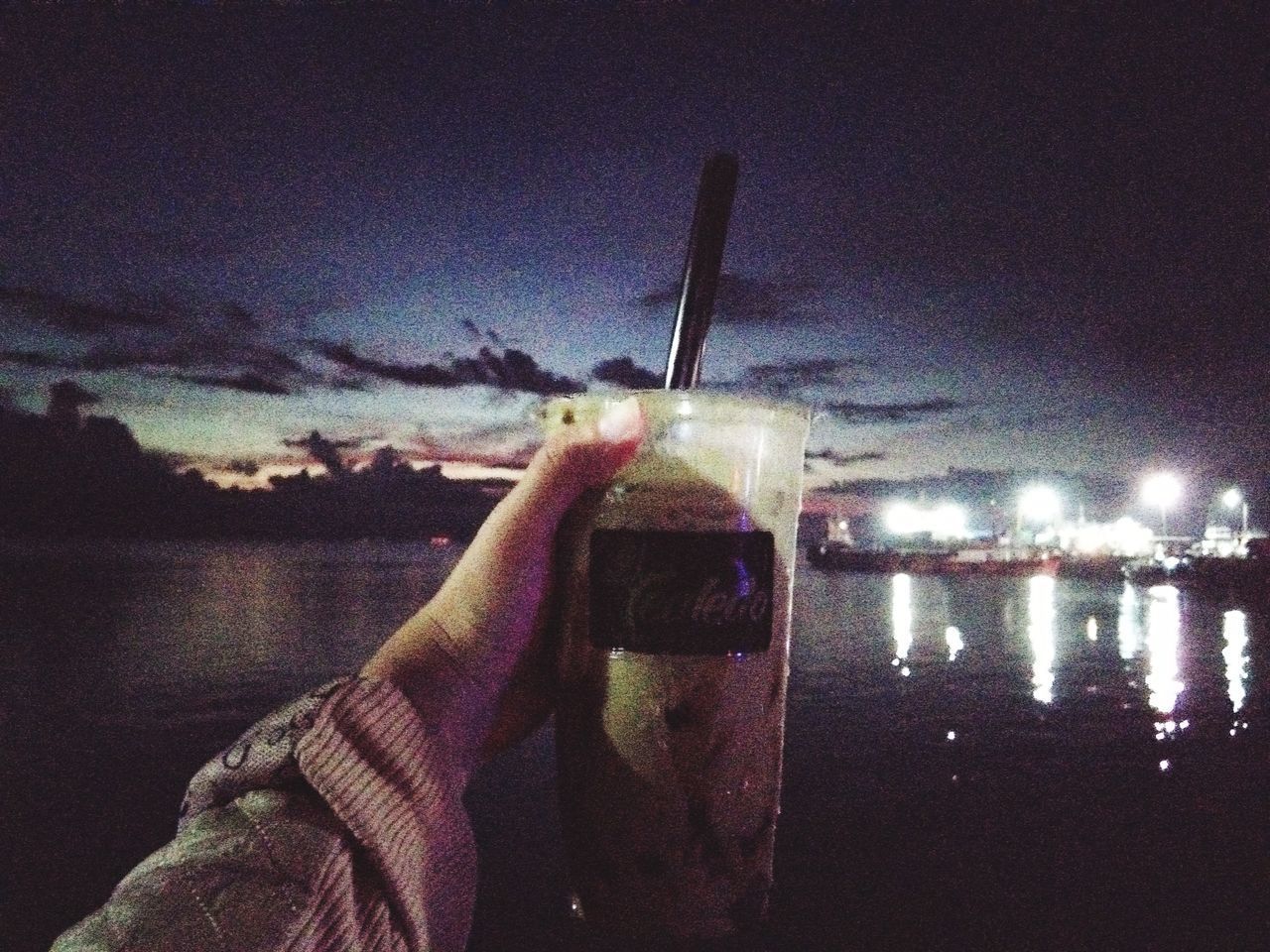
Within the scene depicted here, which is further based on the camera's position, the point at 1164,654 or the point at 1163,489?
the point at 1163,489

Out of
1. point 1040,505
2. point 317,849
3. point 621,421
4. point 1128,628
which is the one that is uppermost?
point 1040,505

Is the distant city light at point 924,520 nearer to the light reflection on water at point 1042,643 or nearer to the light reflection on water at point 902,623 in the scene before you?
the light reflection on water at point 902,623

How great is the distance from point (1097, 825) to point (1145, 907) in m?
2.65

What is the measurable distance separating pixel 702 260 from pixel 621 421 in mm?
302

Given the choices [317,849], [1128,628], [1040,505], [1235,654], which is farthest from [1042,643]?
[1040,505]

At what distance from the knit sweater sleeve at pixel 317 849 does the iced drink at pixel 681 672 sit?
0.70 feet

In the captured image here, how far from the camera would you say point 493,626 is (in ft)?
5.00

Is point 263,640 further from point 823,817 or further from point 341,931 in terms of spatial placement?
point 341,931

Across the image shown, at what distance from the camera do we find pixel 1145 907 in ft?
23.4

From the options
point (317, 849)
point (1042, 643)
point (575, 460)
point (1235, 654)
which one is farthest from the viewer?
point (1042, 643)

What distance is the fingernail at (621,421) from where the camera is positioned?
1.22 meters

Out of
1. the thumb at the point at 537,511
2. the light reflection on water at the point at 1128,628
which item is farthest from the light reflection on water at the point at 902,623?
the thumb at the point at 537,511

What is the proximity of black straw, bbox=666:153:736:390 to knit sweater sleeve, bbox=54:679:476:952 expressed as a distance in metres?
0.67

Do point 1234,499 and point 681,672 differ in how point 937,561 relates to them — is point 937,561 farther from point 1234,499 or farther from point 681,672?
point 681,672
